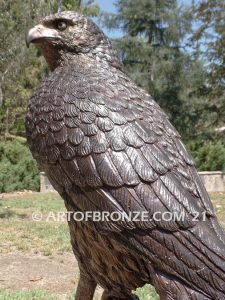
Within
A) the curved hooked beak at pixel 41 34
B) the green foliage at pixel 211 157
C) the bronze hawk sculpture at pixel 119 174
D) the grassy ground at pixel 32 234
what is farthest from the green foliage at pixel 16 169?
the bronze hawk sculpture at pixel 119 174

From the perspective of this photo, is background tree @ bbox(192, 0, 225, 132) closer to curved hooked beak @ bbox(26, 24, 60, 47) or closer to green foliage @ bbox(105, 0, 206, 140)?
green foliage @ bbox(105, 0, 206, 140)

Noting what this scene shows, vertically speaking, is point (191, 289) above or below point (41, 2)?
below

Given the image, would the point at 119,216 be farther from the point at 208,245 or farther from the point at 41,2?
the point at 41,2

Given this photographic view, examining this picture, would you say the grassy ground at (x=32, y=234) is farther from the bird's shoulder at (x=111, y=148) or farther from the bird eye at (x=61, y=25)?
the bird eye at (x=61, y=25)

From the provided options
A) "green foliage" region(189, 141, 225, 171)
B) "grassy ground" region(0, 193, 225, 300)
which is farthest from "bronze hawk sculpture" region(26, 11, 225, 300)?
"green foliage" region(189, 141, 225, 171)

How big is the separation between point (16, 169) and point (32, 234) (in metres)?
5.89

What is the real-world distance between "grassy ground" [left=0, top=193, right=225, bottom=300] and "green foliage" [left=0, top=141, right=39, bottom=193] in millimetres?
2154

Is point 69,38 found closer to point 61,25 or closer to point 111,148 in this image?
point 61,25

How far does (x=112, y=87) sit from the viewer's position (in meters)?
1.77

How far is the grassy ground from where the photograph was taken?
369 centimetres

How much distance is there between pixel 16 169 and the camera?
1168cm

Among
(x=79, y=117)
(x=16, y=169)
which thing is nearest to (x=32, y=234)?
(x=79, y=117)

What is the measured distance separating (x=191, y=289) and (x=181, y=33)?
51.7 ft

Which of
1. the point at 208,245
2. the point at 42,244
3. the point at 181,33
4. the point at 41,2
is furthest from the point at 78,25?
the point at 181,33
